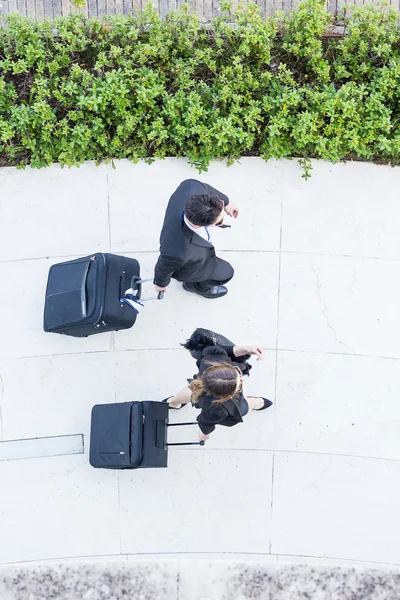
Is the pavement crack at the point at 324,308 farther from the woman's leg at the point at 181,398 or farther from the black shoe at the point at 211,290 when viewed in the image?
the woman's leg at the point at 181,398

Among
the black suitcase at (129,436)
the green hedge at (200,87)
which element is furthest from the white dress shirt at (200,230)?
the black suitcase at (129,436)

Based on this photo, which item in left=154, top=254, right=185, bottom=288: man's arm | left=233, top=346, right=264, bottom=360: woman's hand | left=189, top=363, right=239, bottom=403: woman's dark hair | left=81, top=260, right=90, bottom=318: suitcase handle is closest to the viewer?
left=189, top=363, right=239, bottom=403: woman's dark hair

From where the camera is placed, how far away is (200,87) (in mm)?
5176

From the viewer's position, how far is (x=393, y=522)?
4.95 meters

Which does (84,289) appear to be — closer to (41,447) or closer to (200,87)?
(41,447)

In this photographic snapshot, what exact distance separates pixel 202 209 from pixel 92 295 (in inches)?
53.2

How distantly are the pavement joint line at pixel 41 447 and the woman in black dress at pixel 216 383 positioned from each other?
3.25ft

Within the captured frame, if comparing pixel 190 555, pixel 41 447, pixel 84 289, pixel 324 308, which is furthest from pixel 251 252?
pixel 190 555

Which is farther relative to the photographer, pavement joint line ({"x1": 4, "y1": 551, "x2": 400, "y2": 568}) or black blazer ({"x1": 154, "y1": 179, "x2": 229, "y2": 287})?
pavement joint line ({"x1": 4, "y1": 551, "x2": 400, "y2": 568})

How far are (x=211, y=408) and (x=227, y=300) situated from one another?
1.61m

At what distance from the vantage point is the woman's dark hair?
3.60 meters

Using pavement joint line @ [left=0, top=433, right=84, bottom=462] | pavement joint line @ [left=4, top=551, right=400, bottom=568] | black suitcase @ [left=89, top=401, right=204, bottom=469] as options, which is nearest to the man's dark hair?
black suitcase @ [left=89, top=401, right=204, bottom=469]

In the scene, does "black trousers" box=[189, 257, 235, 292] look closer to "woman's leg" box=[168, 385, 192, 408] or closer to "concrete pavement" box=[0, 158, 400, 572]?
"concrete pavement" box=[0, 158, 400, 572]

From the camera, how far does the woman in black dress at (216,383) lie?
11.9 feet
